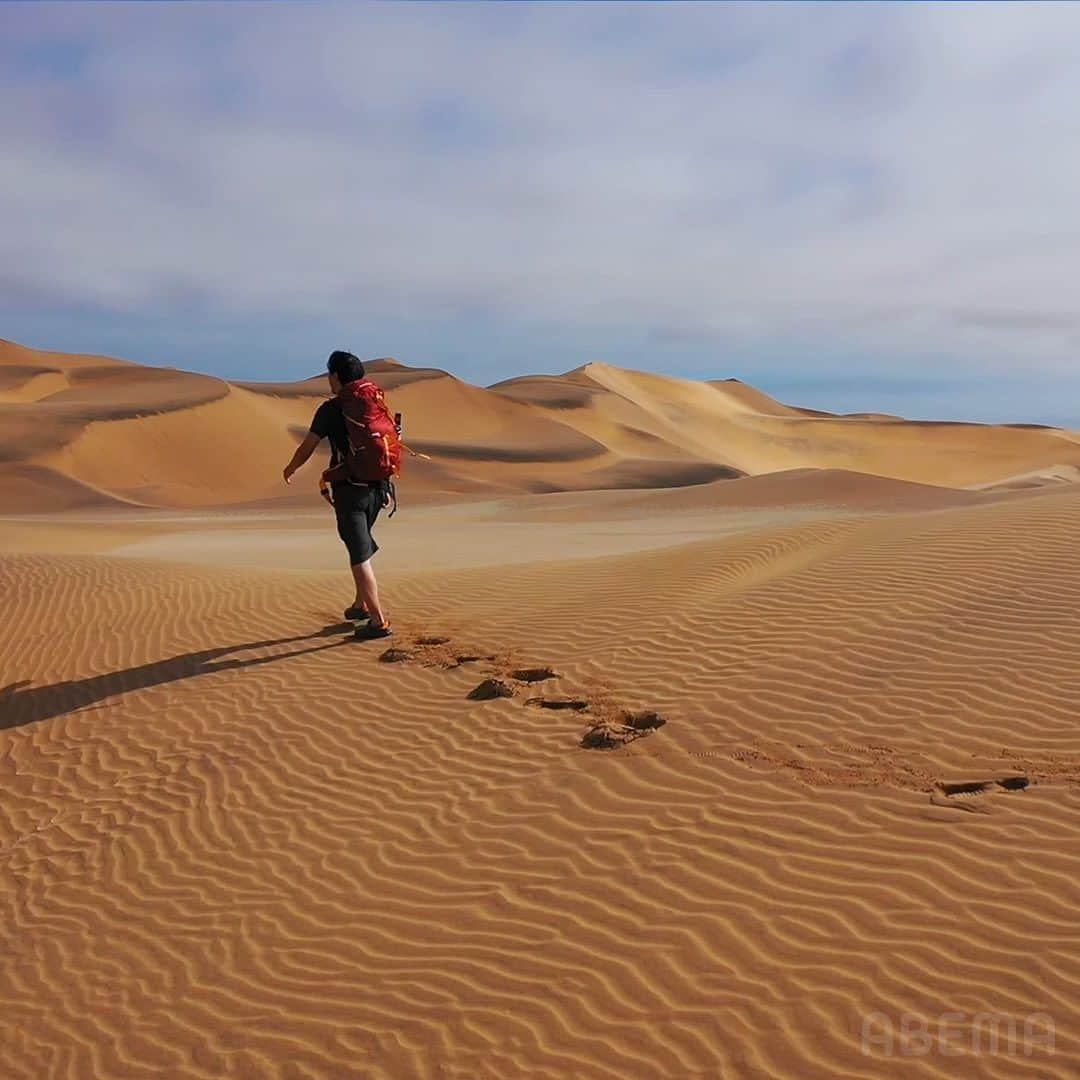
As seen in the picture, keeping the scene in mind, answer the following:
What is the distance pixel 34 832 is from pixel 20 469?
44.9 m

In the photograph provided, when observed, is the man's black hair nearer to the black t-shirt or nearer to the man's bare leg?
the black t-shirt

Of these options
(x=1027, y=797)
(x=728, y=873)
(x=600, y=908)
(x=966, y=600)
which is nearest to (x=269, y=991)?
(x=600, y=908)

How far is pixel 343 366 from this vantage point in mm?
8969

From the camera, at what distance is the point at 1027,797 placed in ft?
17.2

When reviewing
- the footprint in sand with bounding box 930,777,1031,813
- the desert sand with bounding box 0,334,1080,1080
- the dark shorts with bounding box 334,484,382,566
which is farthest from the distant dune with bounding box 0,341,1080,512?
the footprint in sand with bounding box 930,777,1031,813

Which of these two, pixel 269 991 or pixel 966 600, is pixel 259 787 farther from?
pixel 966 600

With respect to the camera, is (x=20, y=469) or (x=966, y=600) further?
(x=20, y=469)

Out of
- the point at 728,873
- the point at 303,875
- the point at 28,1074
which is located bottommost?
the point at 28,1074

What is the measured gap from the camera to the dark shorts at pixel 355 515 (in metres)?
9.20

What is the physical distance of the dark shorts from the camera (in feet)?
30.2

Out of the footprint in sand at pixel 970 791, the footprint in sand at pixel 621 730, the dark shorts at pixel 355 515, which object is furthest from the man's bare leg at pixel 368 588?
the footprint in sand at pixel 970 791

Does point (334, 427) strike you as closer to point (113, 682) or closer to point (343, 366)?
point (343, 366)

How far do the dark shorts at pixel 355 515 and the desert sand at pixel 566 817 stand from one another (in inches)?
40.1

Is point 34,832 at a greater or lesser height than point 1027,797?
lesser
